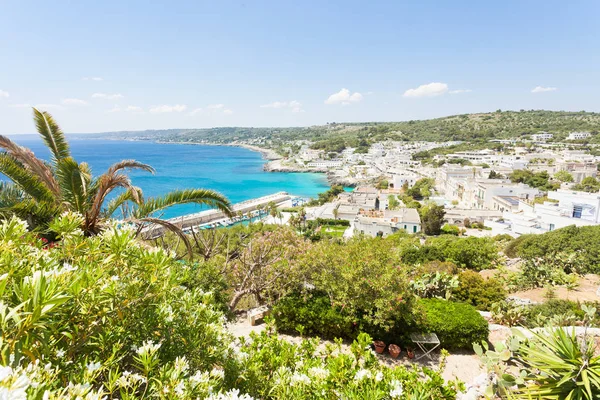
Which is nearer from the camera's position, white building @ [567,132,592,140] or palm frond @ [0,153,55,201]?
palm frond @ [0,153,55,201]

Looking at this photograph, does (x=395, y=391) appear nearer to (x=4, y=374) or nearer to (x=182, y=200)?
(x=4, y=374)

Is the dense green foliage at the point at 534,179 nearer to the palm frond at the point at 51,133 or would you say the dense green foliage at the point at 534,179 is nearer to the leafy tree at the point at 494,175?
the leafy tree at the point at 494,175

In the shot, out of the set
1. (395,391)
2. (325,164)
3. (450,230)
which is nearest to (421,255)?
(395,391)

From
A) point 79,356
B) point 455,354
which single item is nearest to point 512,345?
point 455,354

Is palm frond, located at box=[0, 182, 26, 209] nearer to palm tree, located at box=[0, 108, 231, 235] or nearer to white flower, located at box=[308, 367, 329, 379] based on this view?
palm tree, located at box=[0, 108, 231, 235]

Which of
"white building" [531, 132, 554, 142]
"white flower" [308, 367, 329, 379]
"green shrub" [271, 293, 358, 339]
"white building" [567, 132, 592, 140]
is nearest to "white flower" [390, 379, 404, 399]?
"white flower" [308, 367, 329, 379]

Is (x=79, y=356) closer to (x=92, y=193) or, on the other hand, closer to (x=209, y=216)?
(x=92, y=193)
